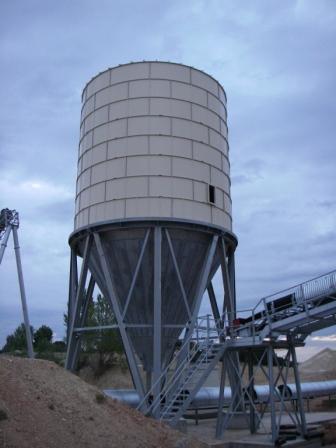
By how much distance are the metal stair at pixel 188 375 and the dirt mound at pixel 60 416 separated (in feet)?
8.81

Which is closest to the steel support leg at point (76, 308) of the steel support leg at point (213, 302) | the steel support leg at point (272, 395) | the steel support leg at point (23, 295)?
the steel support leg at point (23, 295)

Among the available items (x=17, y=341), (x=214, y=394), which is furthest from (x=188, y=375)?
(x=17, y=341)

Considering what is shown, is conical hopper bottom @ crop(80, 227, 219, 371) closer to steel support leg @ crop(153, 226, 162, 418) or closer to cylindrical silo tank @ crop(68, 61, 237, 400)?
cylindrical silo tank @ crop(68, 61, 237, 400)

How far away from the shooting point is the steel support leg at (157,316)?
18.2m

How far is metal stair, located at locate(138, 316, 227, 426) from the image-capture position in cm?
1783

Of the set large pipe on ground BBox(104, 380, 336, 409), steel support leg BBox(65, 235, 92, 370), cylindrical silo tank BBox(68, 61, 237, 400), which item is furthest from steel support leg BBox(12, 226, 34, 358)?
cylindrical silo tank BBox(68, 61, 237, 400)

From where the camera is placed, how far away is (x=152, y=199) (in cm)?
2016

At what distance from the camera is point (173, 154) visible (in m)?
20.8

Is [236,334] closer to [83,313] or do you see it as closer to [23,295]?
[83,313]

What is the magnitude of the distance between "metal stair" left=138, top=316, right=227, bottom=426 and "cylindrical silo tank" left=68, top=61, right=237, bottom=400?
924mm

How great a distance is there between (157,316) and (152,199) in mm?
4515

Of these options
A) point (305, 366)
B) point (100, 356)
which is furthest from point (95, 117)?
point (305, 366)

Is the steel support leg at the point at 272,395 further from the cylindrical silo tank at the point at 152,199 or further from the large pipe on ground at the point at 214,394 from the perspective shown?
the cylindrical silo tank at the point at 152,199

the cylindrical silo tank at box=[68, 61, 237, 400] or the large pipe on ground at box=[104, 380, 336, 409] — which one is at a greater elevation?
the cylindrical silo tank at box=[68, 61, 237, 400]
